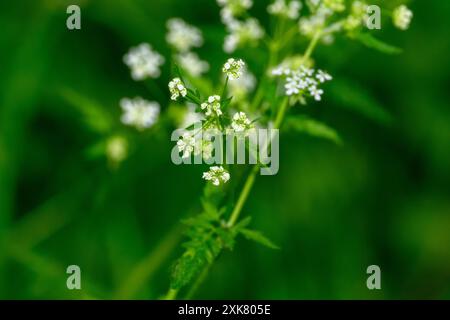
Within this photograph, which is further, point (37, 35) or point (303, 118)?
point (37, 35)

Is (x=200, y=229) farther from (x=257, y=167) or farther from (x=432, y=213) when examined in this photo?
(x=432, y=213)

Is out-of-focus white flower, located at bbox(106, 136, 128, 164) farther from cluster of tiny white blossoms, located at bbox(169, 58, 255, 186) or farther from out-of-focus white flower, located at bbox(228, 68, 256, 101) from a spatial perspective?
cluster of tiny white blossoms, located at bbox(169, 58, 255, 186)

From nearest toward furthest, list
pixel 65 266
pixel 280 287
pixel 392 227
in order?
pixel 65 266 → pixel 280 287 → pixel 392 227

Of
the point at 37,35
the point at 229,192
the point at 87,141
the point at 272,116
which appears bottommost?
the point at 229,192

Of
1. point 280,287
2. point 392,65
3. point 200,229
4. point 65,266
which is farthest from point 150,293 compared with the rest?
point 392,65

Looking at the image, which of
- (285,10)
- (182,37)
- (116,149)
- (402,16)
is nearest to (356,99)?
(402,16)

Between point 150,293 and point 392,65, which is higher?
point 392,65

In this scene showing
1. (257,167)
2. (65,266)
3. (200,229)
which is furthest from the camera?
(65,266)

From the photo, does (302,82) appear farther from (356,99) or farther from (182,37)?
(182,37)
